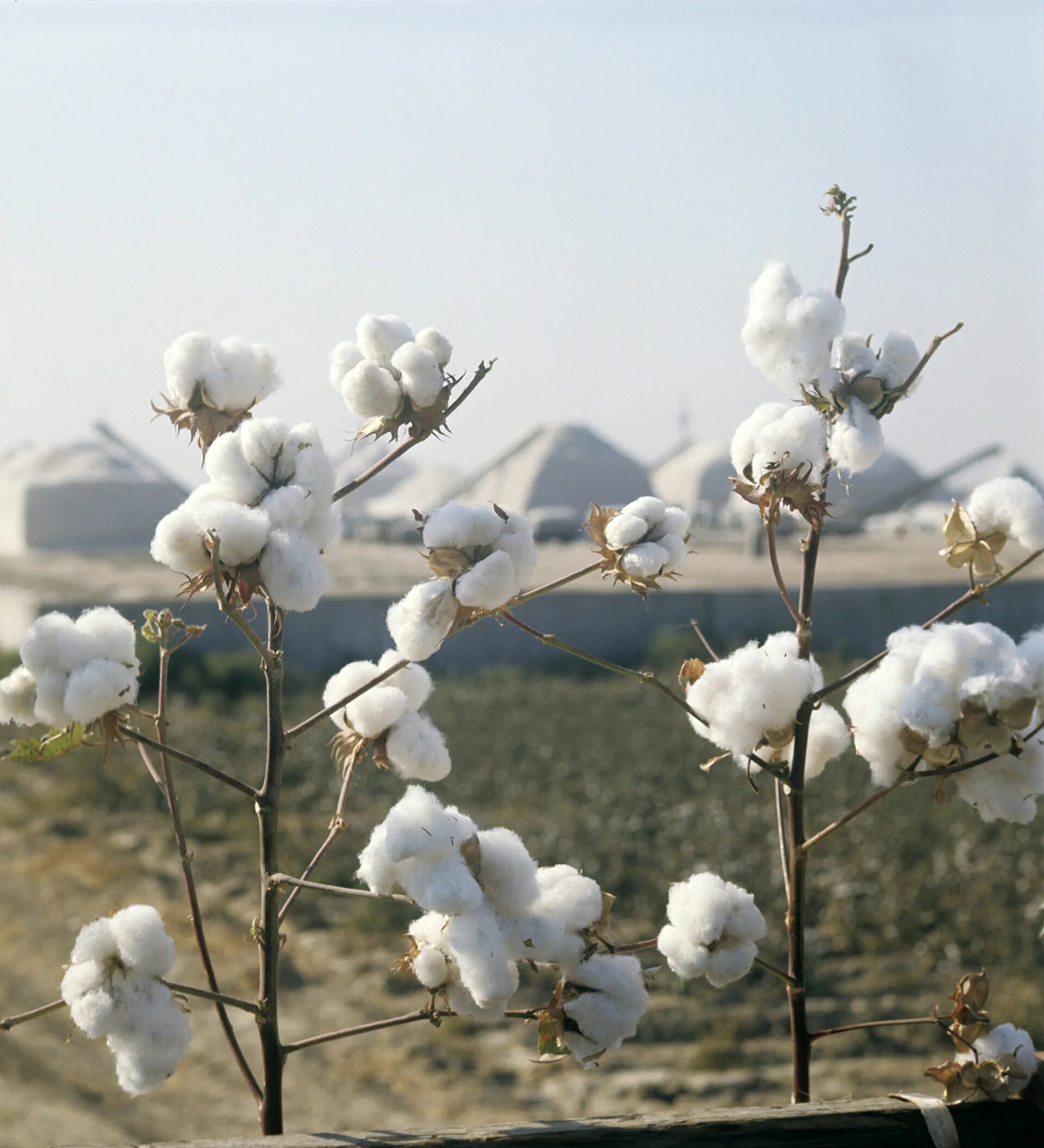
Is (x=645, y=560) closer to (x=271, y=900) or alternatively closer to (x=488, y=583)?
(x=488, y=583)

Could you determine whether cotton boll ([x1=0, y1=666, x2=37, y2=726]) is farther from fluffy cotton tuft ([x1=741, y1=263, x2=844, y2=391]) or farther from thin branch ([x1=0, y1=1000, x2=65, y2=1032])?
fluffy cotton tuft ([x1=741, y1=263, x2=844, y2=391])

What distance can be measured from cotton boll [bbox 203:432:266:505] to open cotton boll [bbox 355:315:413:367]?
4.6 inches

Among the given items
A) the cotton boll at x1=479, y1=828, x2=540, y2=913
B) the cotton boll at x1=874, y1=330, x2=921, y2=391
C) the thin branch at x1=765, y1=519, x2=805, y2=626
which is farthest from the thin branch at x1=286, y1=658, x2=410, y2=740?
the cotton boll at x1=874, y1=330, x2=921, y2=391

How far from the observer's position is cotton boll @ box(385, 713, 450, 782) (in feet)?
2.62

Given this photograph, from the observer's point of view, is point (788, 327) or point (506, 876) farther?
point (788, 327)

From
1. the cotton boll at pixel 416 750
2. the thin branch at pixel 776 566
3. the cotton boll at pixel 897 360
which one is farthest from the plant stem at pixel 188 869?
the cotton boll at pixel 897 360

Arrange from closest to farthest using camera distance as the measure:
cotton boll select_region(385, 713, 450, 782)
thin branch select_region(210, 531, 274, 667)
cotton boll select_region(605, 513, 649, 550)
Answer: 1. thin branch select_region(210, 531, 274, 667)
2. cotton boll select_region(605, 513, 649, 550)
3. cotton boll select_region(385, 713, 450, 782)

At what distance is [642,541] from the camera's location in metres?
0.71

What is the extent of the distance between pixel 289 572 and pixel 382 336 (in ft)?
0.65

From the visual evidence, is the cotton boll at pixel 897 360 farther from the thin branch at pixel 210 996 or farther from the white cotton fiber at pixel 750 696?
the thin branch at pixel 210 996

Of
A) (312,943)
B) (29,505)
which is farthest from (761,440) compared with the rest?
(29,505)

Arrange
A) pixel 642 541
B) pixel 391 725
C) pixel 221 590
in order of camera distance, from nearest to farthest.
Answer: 1. pixel 221 590
2. pixel 642 541
3. pixel 391 725

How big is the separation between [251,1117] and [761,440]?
2417 millimetres

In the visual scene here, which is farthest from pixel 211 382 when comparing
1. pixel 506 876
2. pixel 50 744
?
pixel 506 876
